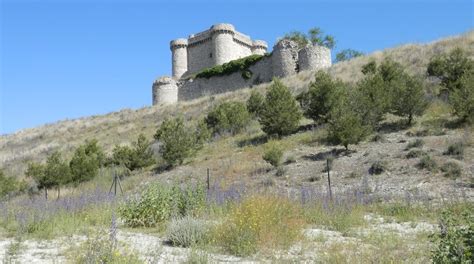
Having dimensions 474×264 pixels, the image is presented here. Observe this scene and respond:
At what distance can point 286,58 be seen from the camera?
3834cm

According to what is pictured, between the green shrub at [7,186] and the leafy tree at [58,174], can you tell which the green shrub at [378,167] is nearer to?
the leafy tree at [58,174]

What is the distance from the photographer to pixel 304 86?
3102 cm

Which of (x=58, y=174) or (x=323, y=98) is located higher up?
(x=323, y=98)

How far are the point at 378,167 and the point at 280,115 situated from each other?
7.17 meters

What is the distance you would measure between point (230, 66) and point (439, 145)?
2990 cm

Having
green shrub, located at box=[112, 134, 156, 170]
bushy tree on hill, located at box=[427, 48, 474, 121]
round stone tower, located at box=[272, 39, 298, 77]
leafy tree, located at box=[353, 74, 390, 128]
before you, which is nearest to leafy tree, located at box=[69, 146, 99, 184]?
green shrub, located at box=[112, 134, 156, 170]

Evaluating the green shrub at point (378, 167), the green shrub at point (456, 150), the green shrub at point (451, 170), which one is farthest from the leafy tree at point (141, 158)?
the green shrub at point (451, 170)

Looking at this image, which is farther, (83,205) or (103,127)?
(103,127)

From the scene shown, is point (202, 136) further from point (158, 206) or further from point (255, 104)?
point (158, 206)

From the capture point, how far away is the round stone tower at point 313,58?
3697 centimetres

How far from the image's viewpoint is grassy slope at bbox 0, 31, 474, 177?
29.9 metres

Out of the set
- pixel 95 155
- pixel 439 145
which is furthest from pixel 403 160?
pixel 95 155

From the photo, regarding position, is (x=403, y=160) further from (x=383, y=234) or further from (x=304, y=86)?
(x=304, y=86)

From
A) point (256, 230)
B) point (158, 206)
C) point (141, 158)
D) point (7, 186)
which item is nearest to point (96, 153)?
point (141, 158)
